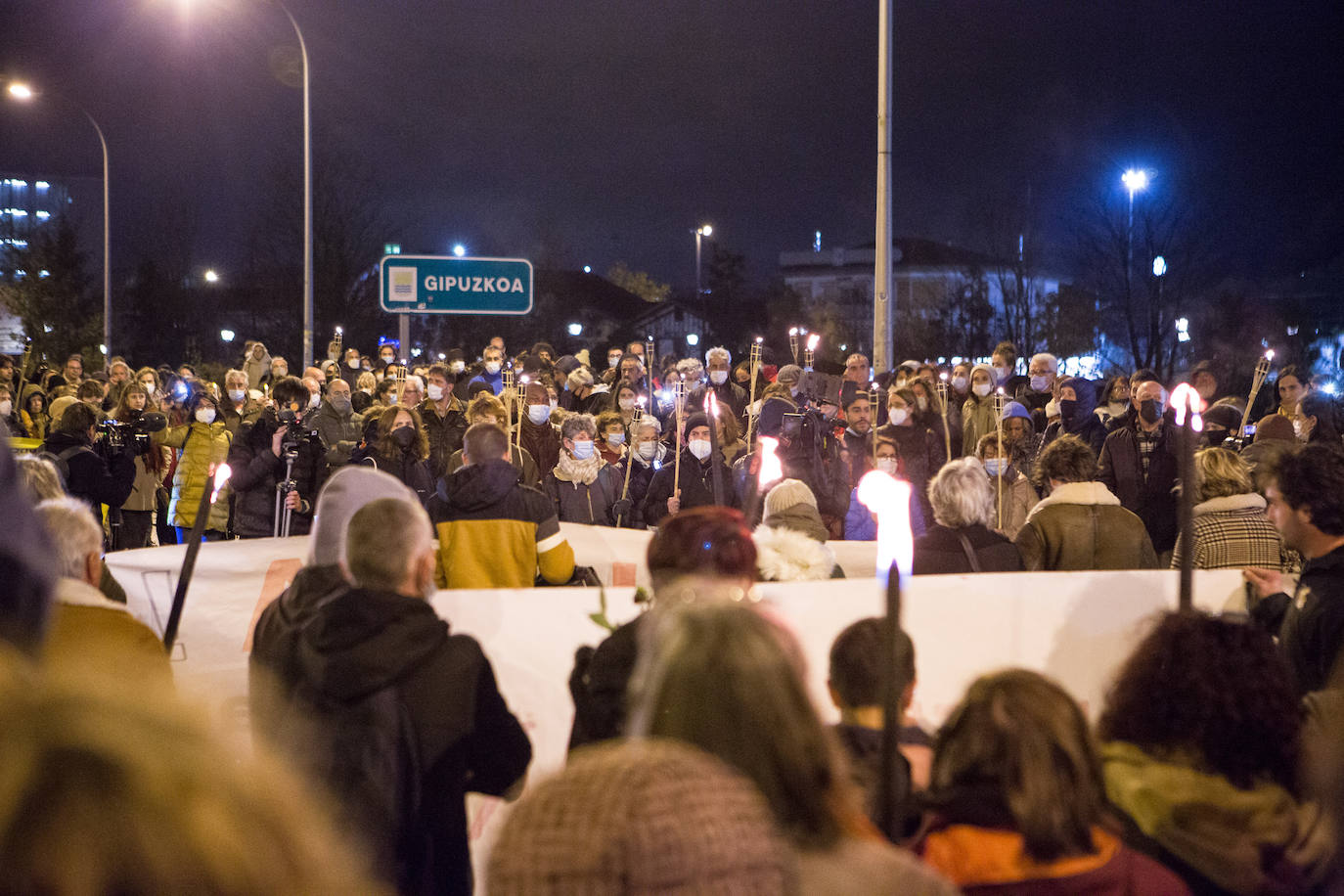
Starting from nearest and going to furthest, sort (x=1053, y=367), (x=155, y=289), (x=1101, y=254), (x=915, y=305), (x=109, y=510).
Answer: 1. (x=109, y=510)
2. (x=1053, y=367)
3. (x=1101, y=254)
4. (x=155, y=289)
5. (x=915, y=305)

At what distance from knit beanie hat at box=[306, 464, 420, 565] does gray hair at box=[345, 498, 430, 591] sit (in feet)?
1.49

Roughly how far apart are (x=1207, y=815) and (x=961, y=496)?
289cm

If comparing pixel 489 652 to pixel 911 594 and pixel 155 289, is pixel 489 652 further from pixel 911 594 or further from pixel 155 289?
pixel 155 289

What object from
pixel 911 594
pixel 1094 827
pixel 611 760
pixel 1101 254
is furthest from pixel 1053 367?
pixel 1101 254

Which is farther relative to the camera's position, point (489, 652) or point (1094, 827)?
point (489, 652)

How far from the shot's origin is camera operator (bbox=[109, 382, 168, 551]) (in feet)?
36.3

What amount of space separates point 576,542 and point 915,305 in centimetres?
6848

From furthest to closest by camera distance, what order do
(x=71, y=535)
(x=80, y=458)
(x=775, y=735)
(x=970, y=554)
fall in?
(x=80, y=458) < (x=970, y=554) < (x=71, y=535) < (x=775, y=735)

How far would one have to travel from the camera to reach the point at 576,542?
23.8 ft

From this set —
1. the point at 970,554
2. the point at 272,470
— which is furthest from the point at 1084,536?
the point at 272,470

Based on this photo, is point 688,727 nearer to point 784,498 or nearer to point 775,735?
point 775,735

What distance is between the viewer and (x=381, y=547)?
11.3 feet

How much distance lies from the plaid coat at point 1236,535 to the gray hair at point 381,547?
394 centimetres

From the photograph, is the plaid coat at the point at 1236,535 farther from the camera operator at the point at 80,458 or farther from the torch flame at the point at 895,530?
the camera operator at the point at 80,458
